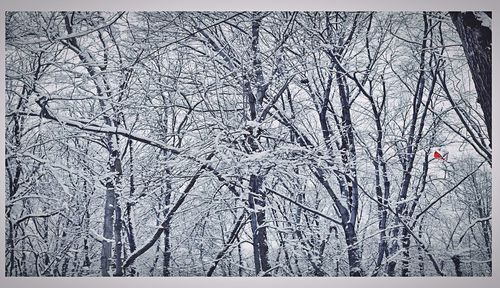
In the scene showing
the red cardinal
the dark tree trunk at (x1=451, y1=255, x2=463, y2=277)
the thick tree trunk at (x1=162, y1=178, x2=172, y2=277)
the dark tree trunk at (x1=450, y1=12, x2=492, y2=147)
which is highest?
the dark tree trunk at (x1=450, y1=12, x2=492, y2=147)

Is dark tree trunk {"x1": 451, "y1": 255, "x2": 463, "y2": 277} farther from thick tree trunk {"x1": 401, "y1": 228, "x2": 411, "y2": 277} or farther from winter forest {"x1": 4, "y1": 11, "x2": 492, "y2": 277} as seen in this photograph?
thick tree trunk {"x1": 401, "y1": 228, "x2": 411, "y2": 277}

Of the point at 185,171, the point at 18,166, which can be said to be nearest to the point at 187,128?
the point at 185,171

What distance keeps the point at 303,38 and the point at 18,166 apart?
204cm

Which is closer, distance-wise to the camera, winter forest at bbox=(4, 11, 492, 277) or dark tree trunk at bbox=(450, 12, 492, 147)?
dark tree trunk at bbox=(450, 12, 492, 147)

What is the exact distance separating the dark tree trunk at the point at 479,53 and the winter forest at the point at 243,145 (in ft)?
0.59

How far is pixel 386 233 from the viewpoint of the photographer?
3701 mm

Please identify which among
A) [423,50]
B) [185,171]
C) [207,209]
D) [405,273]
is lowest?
[405,273]

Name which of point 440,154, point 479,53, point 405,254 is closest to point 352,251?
point 405,254

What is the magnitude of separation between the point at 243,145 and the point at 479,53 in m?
1.56

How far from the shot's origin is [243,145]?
3.77 meters

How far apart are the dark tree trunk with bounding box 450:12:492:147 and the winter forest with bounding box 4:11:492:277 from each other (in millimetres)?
179

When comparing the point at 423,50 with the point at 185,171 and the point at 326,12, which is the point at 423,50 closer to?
the point at 326,12

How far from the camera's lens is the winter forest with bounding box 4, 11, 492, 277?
371cm

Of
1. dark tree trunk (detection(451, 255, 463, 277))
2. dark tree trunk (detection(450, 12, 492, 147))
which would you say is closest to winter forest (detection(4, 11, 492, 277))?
dark tree trunk (detection(451, 255, 463, 277))
